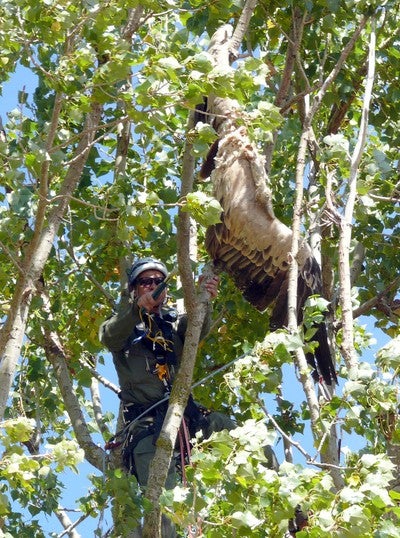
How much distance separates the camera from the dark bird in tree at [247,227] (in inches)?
319

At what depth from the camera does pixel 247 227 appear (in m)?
8.15

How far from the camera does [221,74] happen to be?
7.35 m

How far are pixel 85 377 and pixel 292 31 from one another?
2875 millimetres

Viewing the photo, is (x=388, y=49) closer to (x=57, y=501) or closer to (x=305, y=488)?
(x=57, y=501)

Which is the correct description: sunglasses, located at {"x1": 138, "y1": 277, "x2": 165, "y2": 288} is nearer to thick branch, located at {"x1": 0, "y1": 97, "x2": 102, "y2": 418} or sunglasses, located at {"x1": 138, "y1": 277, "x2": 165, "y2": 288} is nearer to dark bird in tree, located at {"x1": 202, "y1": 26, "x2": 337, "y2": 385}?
dark bird in tree, located at {"x1": 202, "y1": 26, "x2": 337, "y2": 385}

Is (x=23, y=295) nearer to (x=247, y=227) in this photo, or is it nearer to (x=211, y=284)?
(x=211, y=284)

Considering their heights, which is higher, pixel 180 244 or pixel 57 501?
pixel 180 244

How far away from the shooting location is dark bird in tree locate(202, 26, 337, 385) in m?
8.11

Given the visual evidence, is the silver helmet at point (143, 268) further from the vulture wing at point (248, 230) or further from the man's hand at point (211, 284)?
the man's hand at point (211, 284)

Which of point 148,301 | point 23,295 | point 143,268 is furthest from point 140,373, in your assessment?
point 23,295

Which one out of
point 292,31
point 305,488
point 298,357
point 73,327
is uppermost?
point 292,31

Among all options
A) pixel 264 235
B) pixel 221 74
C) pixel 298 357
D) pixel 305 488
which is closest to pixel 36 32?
pixel 221 74

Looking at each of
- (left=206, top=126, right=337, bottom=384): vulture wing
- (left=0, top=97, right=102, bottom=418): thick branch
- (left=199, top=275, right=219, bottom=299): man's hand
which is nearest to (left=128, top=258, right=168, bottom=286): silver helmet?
(left=206, top=126, right=337, bottom=384): vulture wing

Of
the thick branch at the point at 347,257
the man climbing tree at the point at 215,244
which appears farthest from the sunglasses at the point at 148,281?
the thick branch at the point at 347,257
